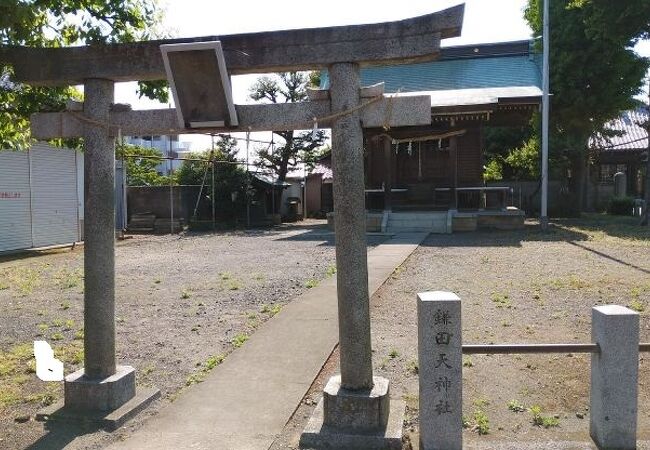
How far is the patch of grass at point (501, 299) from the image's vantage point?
27.1 feet

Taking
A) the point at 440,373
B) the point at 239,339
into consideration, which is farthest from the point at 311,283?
the point at 440,373

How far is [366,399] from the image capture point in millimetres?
4086

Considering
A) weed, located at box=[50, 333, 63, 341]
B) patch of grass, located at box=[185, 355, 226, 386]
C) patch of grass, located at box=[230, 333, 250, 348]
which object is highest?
patch of grass, located at box=[230, 333, 250, 348]

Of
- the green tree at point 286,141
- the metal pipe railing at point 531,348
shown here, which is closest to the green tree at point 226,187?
the green tree at point 286,141

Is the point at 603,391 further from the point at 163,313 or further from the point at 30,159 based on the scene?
the point at 30,159

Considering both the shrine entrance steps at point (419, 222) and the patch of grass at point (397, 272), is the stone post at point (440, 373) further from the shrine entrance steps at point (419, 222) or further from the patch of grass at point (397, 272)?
the shrine entrance steps at point (419, 222)

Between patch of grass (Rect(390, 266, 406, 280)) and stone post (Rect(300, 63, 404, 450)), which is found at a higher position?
stone post (Rect(300, 63, 404, 450))

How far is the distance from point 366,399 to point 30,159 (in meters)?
17.0

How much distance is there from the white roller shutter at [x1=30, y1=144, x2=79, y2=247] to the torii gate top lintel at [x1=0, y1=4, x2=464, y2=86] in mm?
14783

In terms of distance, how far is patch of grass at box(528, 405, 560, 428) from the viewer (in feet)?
14.3

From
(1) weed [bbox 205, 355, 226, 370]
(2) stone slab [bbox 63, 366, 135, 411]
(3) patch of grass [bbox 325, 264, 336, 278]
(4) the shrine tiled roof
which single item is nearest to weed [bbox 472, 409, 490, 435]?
(1) weed [bbox 205, 355, 226, 370]

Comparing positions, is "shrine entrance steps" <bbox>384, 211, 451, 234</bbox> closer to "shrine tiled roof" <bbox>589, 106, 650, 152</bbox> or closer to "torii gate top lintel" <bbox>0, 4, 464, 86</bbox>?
"torii gate top lintel" <bbox>0, 4, 464, 86</bbox>

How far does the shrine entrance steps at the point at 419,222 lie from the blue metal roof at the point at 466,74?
7.39m

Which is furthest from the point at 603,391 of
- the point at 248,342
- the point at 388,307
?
the point at 388,307
